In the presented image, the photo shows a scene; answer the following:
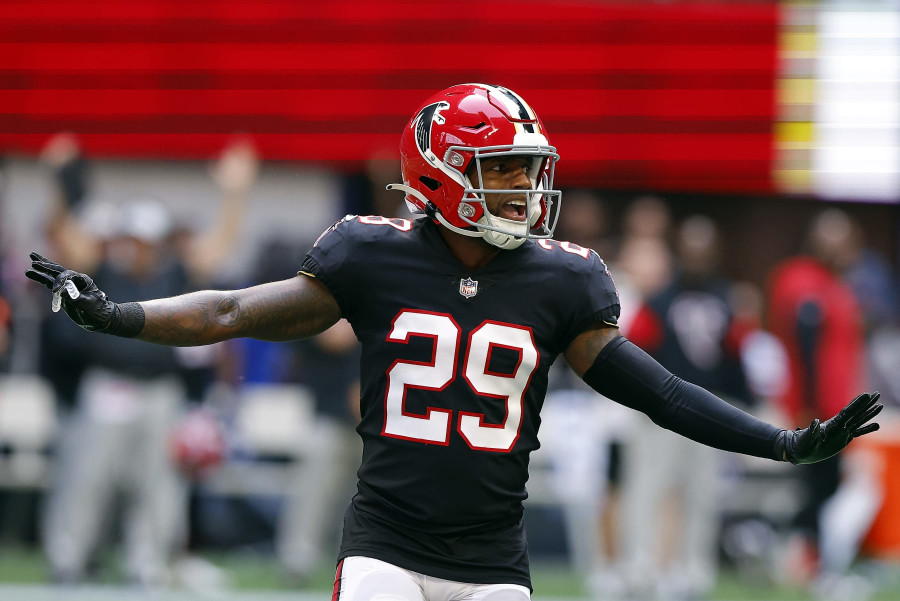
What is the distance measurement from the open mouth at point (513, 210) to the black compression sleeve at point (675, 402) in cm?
43

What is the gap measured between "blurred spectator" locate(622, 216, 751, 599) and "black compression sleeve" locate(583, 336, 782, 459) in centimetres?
437

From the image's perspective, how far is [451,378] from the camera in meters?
3.46

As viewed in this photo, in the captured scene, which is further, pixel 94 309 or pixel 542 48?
pixel 542 48

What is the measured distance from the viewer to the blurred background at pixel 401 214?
26.1ft

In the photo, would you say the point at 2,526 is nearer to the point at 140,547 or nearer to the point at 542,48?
the point at 140,547

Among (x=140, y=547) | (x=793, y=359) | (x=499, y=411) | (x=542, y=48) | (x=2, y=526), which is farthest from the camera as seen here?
(x=542, y=48)

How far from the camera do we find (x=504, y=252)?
3.66 metres

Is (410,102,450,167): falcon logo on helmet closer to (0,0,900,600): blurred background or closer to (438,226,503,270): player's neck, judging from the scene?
(438,226,503,270): player's neck

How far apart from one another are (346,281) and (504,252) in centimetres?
45

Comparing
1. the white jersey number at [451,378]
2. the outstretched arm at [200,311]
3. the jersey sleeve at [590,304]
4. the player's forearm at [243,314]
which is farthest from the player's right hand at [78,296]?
the jersey sleeve at [590,304]

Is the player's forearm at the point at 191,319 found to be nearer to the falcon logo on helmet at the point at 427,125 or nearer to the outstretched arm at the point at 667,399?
the falcon logo on helmet at the point at 427,125

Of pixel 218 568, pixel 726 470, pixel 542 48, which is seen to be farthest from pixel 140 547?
pixel 542 48

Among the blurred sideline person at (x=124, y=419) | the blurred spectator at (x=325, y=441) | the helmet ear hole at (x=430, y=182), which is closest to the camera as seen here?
the helmet ear hole at (x=430, y=182)

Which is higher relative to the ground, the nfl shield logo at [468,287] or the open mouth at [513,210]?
the open mouth at [513,210]
